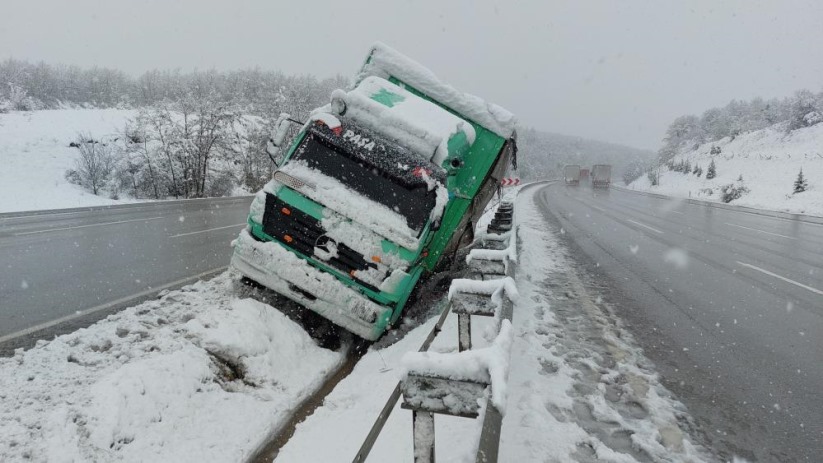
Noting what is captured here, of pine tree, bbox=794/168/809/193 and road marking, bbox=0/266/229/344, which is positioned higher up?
pine tree, bbox=794/168/809/193

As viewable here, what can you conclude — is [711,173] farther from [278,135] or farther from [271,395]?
[271,395]

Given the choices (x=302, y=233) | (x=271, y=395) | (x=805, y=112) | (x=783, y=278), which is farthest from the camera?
(x=805, y=112)

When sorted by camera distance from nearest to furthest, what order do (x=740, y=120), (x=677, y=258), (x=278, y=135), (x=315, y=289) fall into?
(x=315, y=289) < (x=278, y=135) < (x=677, y=258) < (x=740, y=120)

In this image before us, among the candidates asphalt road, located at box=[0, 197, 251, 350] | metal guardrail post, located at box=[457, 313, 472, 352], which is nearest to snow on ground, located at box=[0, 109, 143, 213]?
asphalt road, located at box=[0, 197, 251, 350]

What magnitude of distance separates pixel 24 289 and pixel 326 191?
464 cm

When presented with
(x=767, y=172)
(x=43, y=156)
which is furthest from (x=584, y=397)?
(x=767, y=172)

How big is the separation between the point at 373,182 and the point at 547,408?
3.30 m

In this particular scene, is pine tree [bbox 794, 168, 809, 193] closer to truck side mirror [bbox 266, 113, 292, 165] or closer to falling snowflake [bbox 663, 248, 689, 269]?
falling snowflake [bbox 663, 248, 689, 269]

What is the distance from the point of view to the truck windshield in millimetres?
5754

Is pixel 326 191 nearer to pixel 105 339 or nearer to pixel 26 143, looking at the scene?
pixel 105 339

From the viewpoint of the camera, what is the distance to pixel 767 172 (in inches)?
1499

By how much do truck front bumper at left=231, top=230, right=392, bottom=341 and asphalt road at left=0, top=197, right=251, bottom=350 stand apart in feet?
6.60

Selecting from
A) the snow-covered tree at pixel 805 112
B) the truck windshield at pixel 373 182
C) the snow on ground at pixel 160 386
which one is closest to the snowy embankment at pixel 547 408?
the snow on ground at pixel 160 386

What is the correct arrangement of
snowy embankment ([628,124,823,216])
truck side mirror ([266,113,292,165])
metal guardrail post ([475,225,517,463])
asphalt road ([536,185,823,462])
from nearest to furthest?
metal guardrail post ([475,225,517,463]) < asphalt road ([536,185,823,462]) < truck side mirror ([266,113,292,165]) < snowy embankment ([628,124,823,216])
